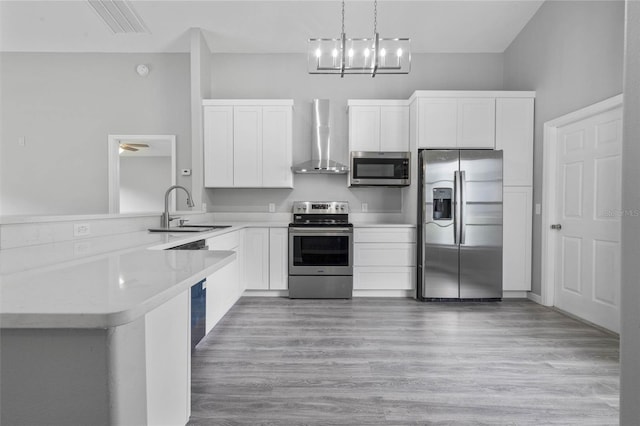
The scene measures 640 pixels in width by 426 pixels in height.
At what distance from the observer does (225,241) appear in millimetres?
3131

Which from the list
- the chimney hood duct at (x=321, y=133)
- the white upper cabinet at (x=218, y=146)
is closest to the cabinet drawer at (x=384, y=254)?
the chimney hood duct at (x=321, y=133)

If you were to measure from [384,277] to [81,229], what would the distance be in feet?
10.1

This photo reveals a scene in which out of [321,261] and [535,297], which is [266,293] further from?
[535,297]

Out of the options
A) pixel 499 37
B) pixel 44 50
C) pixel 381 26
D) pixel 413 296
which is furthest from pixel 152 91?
pixel 499 37

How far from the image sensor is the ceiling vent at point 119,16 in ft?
11.9

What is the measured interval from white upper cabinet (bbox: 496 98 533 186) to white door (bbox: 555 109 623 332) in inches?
13.4

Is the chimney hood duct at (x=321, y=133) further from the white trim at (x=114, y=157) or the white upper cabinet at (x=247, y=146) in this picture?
the white trim at (x=114, y=157)

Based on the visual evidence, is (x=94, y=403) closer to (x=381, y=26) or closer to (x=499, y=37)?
(x=381, y=26)

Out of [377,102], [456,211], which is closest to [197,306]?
[456,211]

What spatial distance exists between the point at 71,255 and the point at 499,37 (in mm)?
5174

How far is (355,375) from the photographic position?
212 cm

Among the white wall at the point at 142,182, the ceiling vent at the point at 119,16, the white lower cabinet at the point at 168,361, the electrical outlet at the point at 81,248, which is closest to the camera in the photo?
the white lower cabinet at the point at 168,361

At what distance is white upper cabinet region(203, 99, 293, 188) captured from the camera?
4.25 metres

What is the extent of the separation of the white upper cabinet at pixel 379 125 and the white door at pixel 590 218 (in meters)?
1.71
